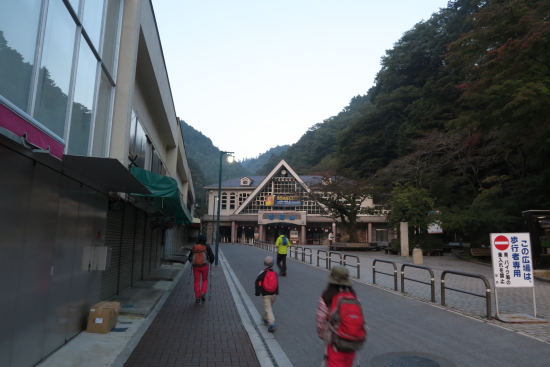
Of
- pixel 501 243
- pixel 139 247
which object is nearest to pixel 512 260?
pixel 501 243

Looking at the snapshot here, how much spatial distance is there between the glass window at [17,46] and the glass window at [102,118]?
3082 millimetres

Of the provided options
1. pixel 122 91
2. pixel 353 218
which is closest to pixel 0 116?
pixel 122 91

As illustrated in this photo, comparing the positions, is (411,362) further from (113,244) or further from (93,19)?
(93,19)

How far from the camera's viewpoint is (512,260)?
8.10 metres

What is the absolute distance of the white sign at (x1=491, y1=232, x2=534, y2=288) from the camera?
26.2 feet

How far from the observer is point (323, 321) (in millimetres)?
3652

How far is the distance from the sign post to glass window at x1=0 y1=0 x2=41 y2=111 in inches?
343

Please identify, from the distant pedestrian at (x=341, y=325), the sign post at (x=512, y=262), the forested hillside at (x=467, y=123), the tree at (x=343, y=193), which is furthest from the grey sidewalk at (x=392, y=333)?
the tree at (x=343, y=193)

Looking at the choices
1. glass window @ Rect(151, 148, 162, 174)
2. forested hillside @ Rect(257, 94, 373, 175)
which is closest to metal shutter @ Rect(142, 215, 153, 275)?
glass window @ Rect(151, 148, 162, 174)

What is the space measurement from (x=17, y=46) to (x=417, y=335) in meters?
7.04

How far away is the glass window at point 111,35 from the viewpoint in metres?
8.02

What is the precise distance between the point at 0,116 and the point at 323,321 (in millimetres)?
3260

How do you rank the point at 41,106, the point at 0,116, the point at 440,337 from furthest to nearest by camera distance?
the point at 440,337, the point at 41,106, the point at 0,116

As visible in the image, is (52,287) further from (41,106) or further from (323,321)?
(323,321)
